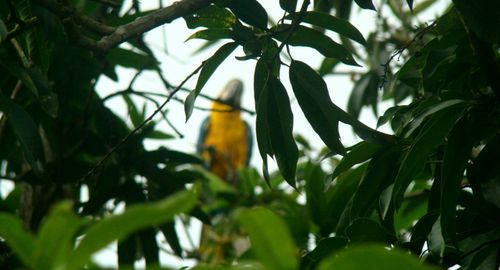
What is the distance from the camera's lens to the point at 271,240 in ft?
1.66

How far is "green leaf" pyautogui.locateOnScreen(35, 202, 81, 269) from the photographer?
1.64 feet

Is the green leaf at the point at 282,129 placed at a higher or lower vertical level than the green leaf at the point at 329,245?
higher

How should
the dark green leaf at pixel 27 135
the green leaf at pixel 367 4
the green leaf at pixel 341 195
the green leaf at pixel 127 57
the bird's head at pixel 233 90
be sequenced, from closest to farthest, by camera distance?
the green leaf at pixel 367 4, the dark green leaf at pixel 27 135, the green leaf at pixel 341 195, the green leaf at pixel 127 57, the bird's head at pixel 233 90

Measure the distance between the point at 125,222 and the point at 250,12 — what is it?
0.79 metres

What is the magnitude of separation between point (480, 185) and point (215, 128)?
226 inches

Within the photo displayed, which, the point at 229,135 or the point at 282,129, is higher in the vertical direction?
the point at 229,135

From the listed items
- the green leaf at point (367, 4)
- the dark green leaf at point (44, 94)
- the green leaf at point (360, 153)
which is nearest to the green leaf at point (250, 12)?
the green leaf at point (367, 4)

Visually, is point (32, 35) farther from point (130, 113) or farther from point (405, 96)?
point (405, 96)

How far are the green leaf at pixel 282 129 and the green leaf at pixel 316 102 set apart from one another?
0.02 m

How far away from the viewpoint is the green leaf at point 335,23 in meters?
1.28

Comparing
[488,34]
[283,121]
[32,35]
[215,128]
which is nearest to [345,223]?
[283,121]

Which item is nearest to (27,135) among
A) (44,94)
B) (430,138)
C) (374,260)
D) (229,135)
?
(44,94)

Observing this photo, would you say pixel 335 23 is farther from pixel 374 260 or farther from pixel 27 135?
pixel 374 260

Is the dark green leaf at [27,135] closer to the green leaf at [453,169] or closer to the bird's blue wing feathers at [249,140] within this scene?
the green leaf at [453,169]
